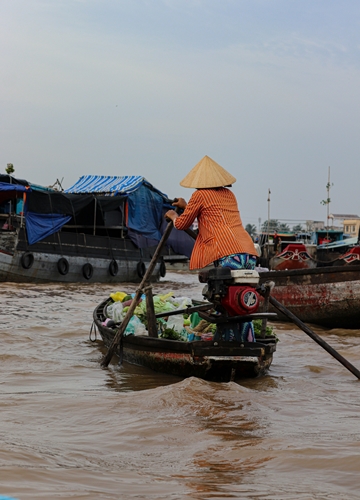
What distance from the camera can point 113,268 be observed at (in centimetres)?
2147

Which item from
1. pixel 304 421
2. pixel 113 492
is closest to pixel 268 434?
pixel 304 421

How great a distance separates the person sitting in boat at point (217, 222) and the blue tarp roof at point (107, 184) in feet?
54.3

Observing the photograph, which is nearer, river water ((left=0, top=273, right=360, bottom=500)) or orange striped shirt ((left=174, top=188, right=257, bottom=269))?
river water ((left=0, top=273, right=360, bottom=500))

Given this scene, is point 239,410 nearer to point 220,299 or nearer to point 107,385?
point 220,299

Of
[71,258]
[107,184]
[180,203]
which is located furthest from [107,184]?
[180,203]

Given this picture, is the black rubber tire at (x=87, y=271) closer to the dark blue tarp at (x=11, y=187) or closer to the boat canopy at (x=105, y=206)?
the boat canopy at (x=105, y=206)

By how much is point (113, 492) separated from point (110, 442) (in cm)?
86

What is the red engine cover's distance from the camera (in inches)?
205

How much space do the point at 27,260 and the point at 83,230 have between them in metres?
4.99

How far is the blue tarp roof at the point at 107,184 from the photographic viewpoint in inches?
882

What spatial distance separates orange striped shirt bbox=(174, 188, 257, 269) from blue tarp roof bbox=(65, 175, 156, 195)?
16.6 metres

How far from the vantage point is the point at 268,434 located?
13.1 ft

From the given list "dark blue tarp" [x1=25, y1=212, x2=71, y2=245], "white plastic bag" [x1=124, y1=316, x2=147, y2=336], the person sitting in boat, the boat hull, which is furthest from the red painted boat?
the person sitting in boat

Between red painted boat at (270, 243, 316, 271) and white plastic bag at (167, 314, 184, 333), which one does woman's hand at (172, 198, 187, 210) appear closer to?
white plastic bag at (167, 314, 184, 333)
